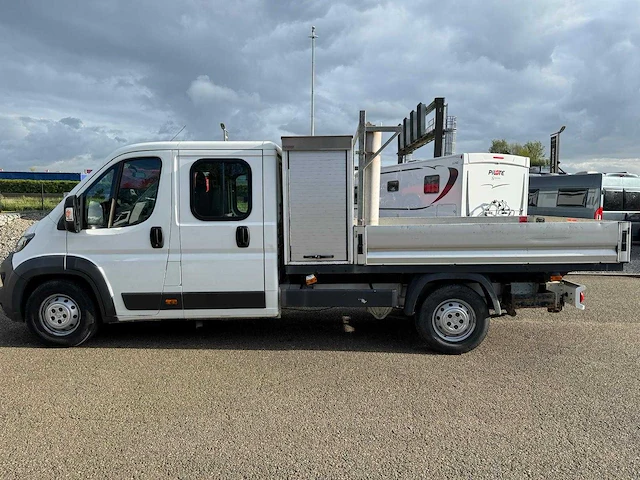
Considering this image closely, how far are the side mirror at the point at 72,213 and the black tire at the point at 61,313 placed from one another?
0.66 m

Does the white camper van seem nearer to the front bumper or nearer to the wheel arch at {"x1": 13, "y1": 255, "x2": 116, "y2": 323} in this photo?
the wheel arch at {"x1": 13, "y1": 255, "x2": 116, "y2": 323}

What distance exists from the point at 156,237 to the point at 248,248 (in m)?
1.00

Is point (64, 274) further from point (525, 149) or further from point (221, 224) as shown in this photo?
point (525, 149)

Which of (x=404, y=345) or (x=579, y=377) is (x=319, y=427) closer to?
(x=404, y=345)

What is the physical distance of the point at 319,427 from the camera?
11.8 feet

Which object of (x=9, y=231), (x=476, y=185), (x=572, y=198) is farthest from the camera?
(x=9, y=231)

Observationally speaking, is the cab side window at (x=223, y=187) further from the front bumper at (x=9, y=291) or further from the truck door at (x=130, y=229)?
the front bumper at (x=9, y=291)

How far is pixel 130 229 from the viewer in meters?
5.03

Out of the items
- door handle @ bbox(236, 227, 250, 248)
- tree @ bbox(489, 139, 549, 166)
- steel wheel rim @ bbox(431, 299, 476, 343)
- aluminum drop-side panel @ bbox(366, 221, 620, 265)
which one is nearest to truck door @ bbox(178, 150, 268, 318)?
door handle @ bbox(236, 227, 250, 248)

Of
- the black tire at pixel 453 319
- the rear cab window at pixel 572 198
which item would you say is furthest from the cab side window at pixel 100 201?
the rear cab window at pixel 572 198

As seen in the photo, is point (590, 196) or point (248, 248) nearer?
point (248, 248)

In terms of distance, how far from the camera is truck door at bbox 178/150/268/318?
5008 mm

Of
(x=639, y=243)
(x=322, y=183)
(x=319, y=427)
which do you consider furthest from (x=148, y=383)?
(x=639, y=243)

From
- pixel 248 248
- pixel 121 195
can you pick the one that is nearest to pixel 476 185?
pixel 248 248
